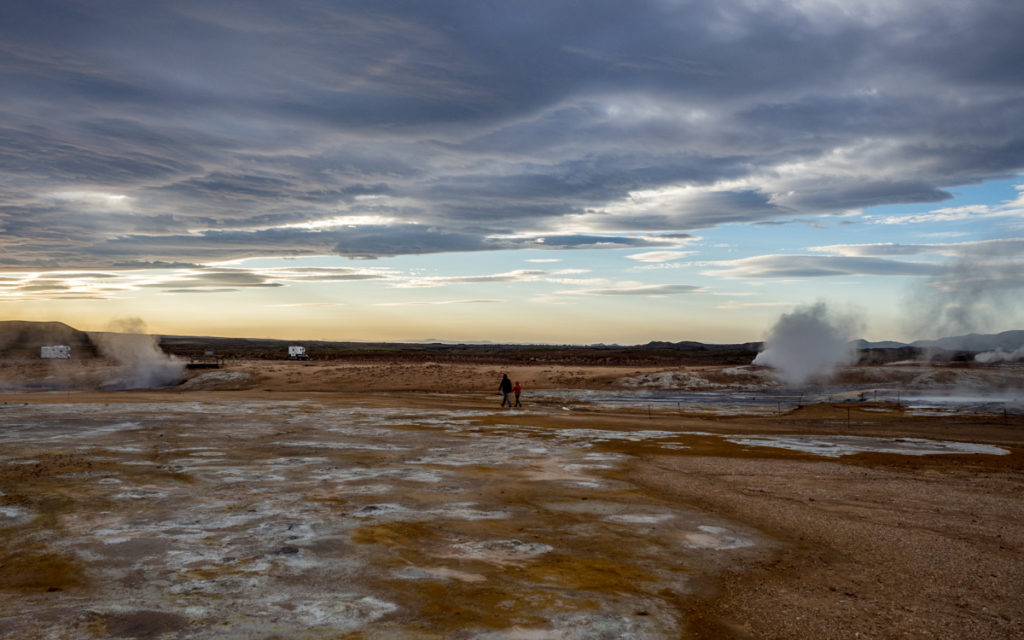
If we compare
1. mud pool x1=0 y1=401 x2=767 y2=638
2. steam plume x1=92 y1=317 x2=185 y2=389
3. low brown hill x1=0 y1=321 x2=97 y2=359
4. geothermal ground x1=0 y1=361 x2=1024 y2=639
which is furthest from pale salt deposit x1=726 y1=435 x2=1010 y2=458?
low brown hill x1=0 y1=321 x2=97 y2=359

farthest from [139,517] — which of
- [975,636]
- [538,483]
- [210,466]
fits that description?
[975,636]

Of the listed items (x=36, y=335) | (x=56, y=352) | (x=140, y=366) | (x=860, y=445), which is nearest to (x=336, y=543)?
(x=860, y=445)

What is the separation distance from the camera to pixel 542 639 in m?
7.67

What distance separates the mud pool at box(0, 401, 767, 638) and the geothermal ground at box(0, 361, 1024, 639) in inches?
2.2

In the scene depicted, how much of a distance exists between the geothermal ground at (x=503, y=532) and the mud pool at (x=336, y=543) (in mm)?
55

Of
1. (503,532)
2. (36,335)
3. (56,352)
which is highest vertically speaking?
(36,335)

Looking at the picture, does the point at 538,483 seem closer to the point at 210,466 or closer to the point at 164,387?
the point at 210,466

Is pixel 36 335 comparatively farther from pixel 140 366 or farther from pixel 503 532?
pixel 503 532

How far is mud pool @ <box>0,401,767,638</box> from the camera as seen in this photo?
325 inches

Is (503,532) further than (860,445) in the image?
No

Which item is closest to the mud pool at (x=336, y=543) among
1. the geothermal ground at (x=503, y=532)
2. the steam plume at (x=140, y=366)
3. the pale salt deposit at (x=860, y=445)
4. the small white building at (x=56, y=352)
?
the geothermal ground at (x=503, y=532)

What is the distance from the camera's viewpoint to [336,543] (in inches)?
454

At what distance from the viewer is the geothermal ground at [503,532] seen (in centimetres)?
846

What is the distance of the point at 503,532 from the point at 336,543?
3.01m
